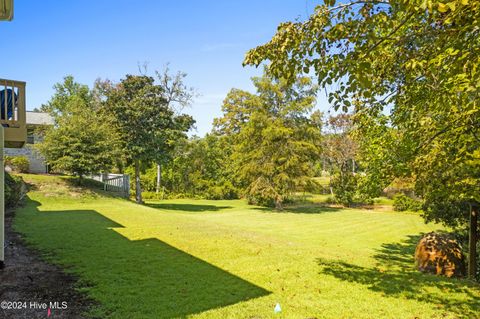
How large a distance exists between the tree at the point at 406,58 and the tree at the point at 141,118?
19.0m

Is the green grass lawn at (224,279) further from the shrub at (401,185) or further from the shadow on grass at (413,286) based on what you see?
the shrub at (401,185)

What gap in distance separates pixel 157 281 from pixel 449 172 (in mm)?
6417

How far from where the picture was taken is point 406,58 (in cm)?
453

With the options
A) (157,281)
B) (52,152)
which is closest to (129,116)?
(52,152)

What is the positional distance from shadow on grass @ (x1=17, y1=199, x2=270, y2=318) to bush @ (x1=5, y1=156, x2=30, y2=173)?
703 inches

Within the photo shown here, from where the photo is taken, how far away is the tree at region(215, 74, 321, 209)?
23.9m

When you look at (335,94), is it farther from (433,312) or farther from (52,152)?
(52,152)

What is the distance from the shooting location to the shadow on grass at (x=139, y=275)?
13.9ft

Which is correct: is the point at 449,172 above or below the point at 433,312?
above

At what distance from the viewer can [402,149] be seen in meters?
7.30

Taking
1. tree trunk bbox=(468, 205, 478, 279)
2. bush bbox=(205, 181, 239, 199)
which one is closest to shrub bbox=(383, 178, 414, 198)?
tree trunk bbox=(468, 205, 478, 279)

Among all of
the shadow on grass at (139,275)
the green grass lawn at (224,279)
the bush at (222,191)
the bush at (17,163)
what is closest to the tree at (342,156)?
the bush at (222,191)

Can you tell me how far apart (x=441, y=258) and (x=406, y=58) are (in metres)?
5.49

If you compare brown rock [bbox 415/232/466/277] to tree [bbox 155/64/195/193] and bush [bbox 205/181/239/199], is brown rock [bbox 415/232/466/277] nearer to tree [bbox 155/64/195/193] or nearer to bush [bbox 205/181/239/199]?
tree [bbox 155/64/195/193]
